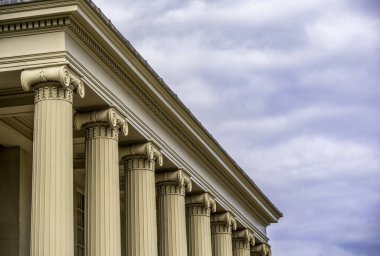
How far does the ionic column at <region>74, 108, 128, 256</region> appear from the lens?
4101 cm

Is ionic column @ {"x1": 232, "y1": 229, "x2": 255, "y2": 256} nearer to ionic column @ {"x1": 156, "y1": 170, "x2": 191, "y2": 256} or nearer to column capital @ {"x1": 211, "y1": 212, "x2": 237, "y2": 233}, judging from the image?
column capital @ {"x1": 211, "y1": 212, "x2": 237, "y2": 233}

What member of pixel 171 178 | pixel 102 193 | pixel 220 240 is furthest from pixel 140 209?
pixel 220 240

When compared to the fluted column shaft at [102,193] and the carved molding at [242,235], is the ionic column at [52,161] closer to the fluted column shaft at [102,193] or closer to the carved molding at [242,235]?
the fluted column shaft at [102,193]

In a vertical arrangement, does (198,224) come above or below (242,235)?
below

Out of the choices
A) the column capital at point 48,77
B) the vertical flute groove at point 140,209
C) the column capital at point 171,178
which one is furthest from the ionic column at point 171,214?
the column capital at point 48,77

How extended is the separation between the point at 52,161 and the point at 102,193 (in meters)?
5.36

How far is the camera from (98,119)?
4269 centimetres

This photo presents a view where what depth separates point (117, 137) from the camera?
4362cm

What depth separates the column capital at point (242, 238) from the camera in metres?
71.7

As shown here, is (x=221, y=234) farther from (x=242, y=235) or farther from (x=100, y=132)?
(x=100, y=132)

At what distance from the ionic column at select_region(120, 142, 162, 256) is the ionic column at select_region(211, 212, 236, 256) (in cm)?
1753

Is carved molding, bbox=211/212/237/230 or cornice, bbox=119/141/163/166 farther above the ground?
cornice, bbox=119/141/163/166

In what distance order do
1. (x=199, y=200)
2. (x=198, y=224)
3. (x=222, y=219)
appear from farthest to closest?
(x=222, y=219) < (x=199, y=200) < (x=198, y=224)

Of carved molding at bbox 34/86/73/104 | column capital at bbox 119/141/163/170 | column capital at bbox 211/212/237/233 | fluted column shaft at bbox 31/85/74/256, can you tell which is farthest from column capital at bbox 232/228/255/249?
carved molding at bbox 34/86/73/104
